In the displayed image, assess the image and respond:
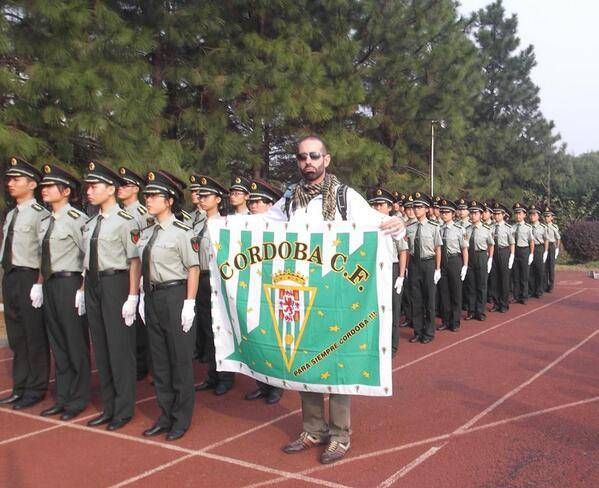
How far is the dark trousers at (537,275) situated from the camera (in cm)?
1278

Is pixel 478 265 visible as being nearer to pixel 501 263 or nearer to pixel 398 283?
pixel 501 263

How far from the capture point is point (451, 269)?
948cm

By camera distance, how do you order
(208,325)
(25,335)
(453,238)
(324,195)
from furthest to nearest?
1. (453,238)
2. (208,325)
3. (25,335)
4. (324,195)

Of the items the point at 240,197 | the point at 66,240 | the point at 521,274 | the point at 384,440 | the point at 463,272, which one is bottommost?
the point at 384,440

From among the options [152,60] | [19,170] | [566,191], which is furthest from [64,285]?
[566,191]

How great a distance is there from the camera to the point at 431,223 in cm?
871

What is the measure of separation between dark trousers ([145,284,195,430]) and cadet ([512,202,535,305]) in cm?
879

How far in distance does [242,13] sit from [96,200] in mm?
9147

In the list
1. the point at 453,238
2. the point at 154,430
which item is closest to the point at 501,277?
the point at 453,238

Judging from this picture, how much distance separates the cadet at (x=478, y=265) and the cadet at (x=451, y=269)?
25.3 inches

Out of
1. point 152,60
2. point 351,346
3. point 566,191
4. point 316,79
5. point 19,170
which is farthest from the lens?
point 566,191

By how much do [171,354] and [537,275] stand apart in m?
9.87

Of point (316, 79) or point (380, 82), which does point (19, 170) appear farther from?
point (380, 82)

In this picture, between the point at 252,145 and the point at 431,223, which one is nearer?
the point at 431,223
